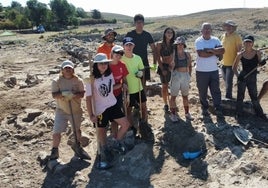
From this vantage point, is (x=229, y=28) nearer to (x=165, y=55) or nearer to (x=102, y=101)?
(x=165, y=55)

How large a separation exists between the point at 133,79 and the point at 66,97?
1.43 meters

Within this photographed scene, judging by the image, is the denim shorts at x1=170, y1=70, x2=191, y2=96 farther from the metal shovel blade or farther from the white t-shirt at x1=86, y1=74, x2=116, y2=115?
the white t-shirt at x1=86, y1=74, x2=116, y2=115

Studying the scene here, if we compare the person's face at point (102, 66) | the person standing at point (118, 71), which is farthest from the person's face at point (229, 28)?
the person's face at point (102, 66)

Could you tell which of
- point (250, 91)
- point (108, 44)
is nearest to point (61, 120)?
point (108, 44)

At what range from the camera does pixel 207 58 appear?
888cm

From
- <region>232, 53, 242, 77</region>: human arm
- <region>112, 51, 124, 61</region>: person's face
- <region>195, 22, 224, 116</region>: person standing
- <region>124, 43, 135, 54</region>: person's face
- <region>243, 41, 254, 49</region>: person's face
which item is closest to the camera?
<region>112, 51, 124, 61</region>: person's face

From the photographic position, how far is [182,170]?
24.5 ft

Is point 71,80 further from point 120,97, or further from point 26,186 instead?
point 26,186

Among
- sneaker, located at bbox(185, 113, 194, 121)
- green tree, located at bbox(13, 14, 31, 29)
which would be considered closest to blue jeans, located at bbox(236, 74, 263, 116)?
sneaker, located at bbox(185, 113, 194, 121)

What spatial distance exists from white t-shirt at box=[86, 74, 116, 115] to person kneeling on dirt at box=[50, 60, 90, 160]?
34 cm

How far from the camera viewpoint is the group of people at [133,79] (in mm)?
7402

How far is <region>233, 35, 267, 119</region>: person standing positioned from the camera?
29.0 feet

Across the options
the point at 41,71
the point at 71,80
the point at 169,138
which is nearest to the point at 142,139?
the point at 169,138

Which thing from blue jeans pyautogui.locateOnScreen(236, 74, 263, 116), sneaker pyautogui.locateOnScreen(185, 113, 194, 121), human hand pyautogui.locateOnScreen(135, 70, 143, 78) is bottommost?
sneaker pyautogui.locateOnScreen(185, 113, 194, 121)
